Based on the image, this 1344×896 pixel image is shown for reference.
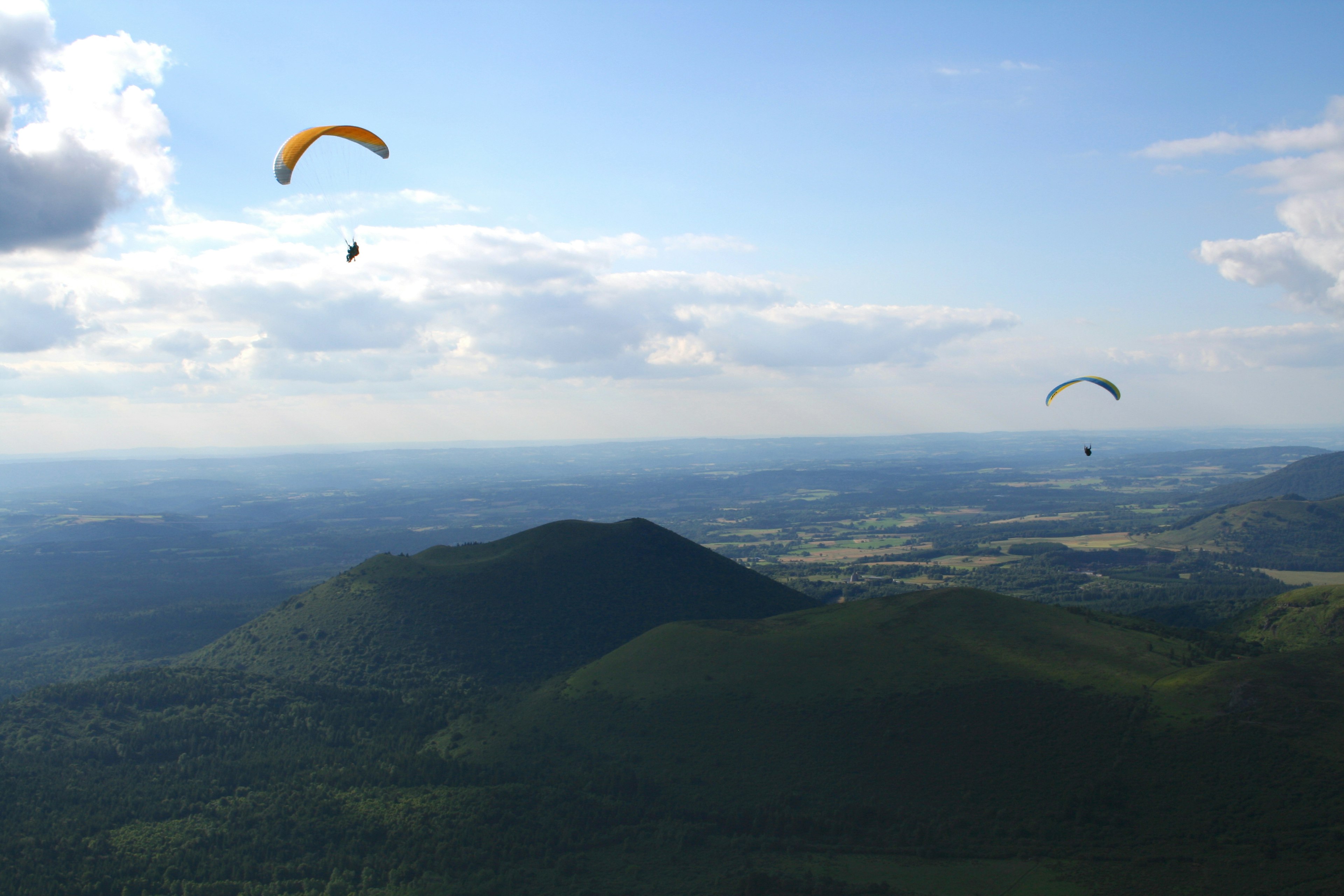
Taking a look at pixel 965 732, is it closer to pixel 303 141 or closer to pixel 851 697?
pixel 851 697

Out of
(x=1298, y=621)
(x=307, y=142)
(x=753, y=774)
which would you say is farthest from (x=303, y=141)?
(x=1298, y=621)

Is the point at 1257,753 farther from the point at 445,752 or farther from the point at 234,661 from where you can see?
the point at 234,661

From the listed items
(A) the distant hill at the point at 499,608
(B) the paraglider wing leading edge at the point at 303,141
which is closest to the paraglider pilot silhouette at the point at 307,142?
(B) the paraglider wing leading edge at the point at 303,141

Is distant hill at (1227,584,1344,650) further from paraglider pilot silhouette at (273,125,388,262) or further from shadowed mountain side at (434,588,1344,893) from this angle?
paraglider pilot silhouette at (273,125,388,262)

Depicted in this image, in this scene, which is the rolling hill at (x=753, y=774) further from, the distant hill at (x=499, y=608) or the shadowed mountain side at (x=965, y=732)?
the distant hill at (x=499, y=608)

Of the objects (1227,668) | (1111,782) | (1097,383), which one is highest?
(1097,383)

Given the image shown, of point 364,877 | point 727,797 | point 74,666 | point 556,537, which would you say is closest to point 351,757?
point 364,877
